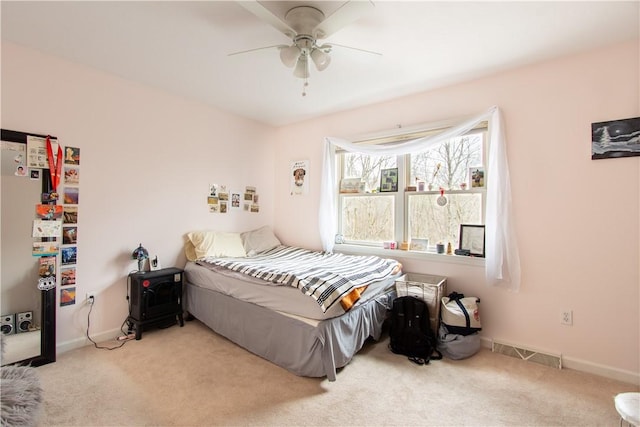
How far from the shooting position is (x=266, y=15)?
5.46 ft

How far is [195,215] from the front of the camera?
3.43 m

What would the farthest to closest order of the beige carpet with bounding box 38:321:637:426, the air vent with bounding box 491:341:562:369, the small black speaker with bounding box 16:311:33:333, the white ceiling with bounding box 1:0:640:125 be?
the air vent with bounding box 491:341:562:369 < the small black speaker with bounding box 16:311:33:333 < the white ceiling with bounding box 1:0:640:125 < the beige carpet with bounding box 38:321:637:426

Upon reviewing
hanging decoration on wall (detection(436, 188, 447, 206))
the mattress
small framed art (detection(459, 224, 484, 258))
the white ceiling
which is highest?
the white ceiling

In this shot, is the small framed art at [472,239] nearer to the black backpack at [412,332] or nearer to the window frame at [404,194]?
the window frame at [404,194]

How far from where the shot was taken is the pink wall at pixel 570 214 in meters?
2.12

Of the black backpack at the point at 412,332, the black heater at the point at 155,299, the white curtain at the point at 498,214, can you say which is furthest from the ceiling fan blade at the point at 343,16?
the black heater at the point at 155,299

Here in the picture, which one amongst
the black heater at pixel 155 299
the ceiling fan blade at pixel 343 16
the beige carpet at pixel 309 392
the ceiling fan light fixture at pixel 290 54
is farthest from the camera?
the black heater at pixel 155 299

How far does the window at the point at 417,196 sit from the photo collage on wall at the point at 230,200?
1.24 meters

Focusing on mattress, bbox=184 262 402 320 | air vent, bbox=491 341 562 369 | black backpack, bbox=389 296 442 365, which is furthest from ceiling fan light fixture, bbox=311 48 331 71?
air vent, bbox=491 341 562 369

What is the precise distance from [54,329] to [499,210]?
12.6 feet

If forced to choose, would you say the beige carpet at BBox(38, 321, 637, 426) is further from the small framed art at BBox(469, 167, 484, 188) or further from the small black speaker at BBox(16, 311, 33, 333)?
the small framed art at BBox(469, 167, 484, 188)

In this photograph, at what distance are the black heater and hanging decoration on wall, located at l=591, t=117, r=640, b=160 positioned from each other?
3874 millimetres

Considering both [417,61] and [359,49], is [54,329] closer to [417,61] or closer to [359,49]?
[359,49]

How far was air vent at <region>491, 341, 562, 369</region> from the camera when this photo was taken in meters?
2.32
